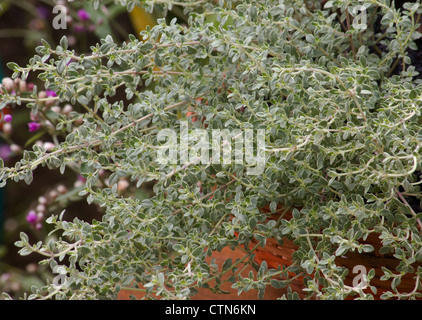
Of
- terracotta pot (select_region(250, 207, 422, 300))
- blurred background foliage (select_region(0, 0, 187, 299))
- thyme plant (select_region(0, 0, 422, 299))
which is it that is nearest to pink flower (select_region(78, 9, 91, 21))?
blurred background foliage (select_region(0, 0, 187, 299))

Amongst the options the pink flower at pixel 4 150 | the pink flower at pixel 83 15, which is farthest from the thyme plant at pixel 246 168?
the pink flower at pixel 4 150

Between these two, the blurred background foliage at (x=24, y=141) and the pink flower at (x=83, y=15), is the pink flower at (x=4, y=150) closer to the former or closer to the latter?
the blurred background foliage at (x=24, y=141)

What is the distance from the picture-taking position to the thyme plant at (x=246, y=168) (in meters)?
0.56

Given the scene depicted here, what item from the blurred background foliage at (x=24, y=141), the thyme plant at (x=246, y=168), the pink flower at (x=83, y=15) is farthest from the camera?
the blurred background foliage at (x=24, y=141)

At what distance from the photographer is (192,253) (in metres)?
0.57

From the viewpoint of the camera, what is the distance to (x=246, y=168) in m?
0.63

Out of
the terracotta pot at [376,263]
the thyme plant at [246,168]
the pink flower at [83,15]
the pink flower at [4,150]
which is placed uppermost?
the pink flower at [83,15]

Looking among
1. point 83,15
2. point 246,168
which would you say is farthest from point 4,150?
point 246,168

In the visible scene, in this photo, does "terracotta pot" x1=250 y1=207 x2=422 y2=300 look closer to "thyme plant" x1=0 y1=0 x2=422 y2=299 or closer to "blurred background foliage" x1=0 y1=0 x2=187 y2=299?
"thyme plant" x1=0 y1=0 x2=422 y2=299

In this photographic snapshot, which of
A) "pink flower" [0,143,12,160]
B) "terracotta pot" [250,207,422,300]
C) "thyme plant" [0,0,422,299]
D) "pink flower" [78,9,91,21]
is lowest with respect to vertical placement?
"terracotta pot" [250,207,422,300]

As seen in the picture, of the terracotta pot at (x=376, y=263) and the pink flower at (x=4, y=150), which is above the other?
the pink flower at (x=4, y=150)

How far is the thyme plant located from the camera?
556 millimetres

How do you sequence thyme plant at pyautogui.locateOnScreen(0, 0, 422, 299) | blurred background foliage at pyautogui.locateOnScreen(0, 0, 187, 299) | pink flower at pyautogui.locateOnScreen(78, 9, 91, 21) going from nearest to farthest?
thyme plant at pyautogui.locateOnScreen(0, 0, 422, 299) → pink flower at pyautogui.locateOnScreen(78, 9, 91, 21) → blurred background foliage at pyautogui.locateOnScreen(0, 0, 187, 299)
